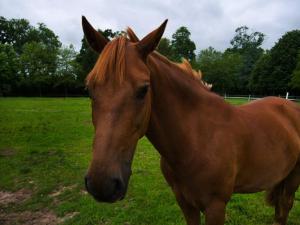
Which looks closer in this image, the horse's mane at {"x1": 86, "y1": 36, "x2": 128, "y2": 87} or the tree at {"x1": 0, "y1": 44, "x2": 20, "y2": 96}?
the horse's mane at {"x1": 86, "y1": 36, "x2": 128, "y2": 87}

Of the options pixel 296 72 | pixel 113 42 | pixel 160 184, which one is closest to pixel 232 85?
pixel 296 72

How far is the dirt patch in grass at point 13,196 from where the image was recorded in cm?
522

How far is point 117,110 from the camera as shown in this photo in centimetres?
190

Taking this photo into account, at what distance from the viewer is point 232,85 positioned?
171 feet

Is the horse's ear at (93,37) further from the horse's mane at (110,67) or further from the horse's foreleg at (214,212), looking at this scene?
the horse's foreleg at (214,212)

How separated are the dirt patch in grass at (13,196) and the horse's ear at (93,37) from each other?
12.9 feet

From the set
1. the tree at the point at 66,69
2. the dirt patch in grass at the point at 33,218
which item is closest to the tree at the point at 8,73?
the tree at the point at 66,69

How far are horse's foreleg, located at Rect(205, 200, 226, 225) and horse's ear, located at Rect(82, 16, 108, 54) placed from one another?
1.62 meters

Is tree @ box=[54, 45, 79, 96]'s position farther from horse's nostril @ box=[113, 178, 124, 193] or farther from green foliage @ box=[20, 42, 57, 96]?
horse's nostril @ box=[113, 178, 124, 193]

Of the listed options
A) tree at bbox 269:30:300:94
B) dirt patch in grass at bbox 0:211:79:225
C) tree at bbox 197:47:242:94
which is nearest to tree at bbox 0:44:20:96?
tree at bbox 197:47:242:94

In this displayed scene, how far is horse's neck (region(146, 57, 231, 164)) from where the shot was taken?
8.22ft

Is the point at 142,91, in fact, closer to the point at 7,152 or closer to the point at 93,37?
the point at 93,37

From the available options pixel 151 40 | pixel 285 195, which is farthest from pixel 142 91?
pixel 285 195

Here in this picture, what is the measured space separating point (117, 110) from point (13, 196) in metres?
4.42
